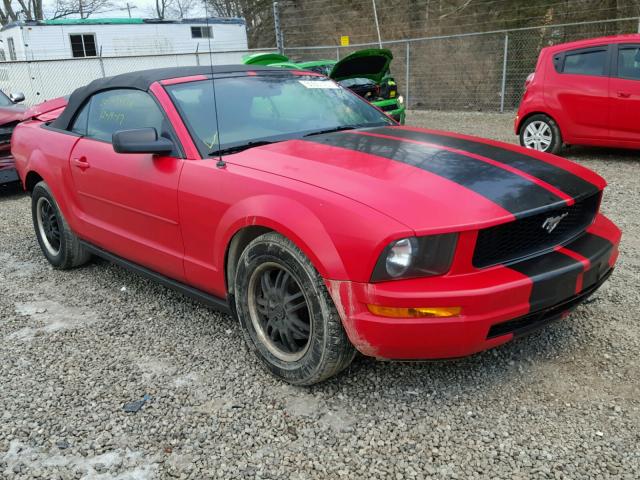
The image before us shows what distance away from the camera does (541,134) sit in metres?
8.33

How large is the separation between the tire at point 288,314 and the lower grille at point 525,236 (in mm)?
697

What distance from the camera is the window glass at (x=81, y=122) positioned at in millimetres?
4258

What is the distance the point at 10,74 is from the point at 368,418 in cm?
1660

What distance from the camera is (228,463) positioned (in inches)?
93.7

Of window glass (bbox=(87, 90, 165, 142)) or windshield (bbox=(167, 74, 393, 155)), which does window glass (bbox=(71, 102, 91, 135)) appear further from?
windshield (bbox=(167, 74, 393, 155))

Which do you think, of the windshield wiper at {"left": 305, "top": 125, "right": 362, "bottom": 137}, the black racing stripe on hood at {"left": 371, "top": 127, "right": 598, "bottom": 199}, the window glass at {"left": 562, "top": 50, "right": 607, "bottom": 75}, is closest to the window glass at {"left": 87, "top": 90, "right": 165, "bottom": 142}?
the windshield wiper at {"left": 305, "top": 125, "right": 362, "bottom": 137}

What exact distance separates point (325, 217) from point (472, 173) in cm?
76

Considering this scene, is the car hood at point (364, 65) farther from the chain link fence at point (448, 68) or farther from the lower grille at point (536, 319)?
the lower grille at point (536, 319)

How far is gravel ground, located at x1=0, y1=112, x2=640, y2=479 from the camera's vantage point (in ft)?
7.70

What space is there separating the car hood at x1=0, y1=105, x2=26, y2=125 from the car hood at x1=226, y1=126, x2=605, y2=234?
5777mm

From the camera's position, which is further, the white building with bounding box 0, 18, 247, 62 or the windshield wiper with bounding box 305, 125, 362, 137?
the white building with bounding box 0, 18, 247, 62

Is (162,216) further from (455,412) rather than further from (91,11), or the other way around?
(91,11)

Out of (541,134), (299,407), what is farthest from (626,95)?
(299,407)

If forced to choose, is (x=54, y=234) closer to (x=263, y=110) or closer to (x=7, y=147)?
(x=263, y=110)
